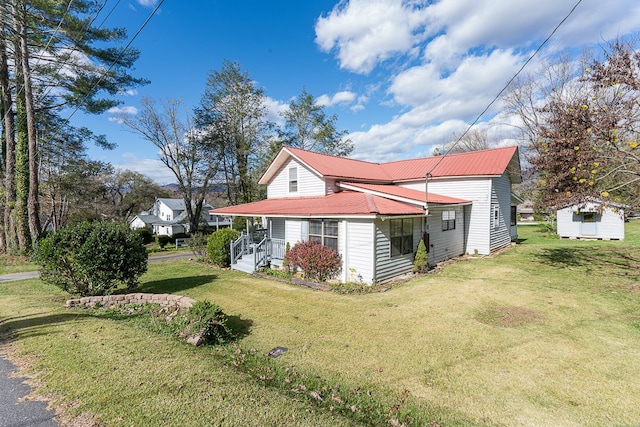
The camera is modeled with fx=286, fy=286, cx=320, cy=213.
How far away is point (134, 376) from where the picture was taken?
13.2ft

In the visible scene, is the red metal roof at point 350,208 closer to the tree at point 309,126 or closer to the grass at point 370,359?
the grass at point 370,359

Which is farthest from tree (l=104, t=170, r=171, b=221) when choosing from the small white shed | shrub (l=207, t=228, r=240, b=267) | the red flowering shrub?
the small white shed

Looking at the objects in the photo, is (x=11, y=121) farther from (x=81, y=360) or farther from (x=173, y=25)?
(x=81, y=360)

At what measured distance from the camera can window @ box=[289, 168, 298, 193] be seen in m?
15.5

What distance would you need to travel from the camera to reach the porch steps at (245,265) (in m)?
12.9

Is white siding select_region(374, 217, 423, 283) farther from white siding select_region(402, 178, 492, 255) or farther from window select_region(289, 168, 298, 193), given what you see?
window select_region(289, 168, 298, 193)

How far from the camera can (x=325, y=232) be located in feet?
36.9

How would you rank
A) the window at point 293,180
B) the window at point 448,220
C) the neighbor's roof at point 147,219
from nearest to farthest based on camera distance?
the window at point 448,220 → the window at point 293,180 → the neighbor's roof at point 147,219

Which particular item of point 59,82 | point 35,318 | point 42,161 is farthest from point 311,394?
point 42,161

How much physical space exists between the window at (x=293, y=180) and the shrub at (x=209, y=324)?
1026 centimetres

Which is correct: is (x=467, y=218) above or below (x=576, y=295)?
above

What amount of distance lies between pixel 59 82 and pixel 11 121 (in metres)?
4.19

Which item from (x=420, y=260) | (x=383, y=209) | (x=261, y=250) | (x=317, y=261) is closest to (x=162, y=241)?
(x=261, y=250)

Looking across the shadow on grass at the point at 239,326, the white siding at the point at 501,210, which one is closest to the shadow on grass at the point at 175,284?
the shadow on grass at the point at 239,326
